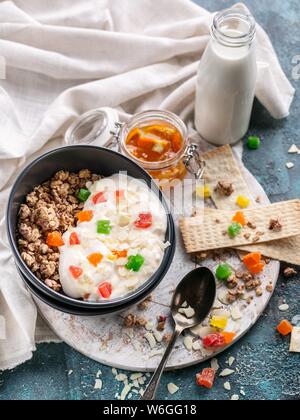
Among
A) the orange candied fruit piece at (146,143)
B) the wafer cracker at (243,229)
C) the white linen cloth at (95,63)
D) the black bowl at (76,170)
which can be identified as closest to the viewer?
the black bowl at (76,170)

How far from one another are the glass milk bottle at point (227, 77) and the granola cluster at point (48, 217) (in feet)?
2.15

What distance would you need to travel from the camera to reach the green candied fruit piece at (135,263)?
285 cm

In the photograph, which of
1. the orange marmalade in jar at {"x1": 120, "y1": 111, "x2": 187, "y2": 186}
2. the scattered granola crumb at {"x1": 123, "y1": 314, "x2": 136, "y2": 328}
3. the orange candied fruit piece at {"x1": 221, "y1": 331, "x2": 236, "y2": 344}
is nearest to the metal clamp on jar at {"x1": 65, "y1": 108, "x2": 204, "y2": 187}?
the orange marmalade in jar at {"x1": 120, "y1": 111, "x2": 187, "y2": 186}

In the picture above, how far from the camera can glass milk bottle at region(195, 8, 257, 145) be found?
10.1 feet

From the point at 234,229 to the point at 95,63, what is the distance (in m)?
1.14

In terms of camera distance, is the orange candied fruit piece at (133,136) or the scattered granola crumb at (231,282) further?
the orange candied fruit piece at (133,136)

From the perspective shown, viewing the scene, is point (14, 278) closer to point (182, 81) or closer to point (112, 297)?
point (112, 297)

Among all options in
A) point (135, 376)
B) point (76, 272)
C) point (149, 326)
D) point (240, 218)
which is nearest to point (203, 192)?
point (240, 218)

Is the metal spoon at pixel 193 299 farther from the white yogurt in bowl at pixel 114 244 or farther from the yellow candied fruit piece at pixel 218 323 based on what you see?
the white yogurt in bowl at pixel 114 244

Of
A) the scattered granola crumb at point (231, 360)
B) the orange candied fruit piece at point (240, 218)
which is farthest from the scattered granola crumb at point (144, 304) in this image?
the orange candied fruit piece at point (240, 218)

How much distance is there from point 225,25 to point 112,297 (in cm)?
135

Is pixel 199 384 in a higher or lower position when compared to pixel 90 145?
lower
